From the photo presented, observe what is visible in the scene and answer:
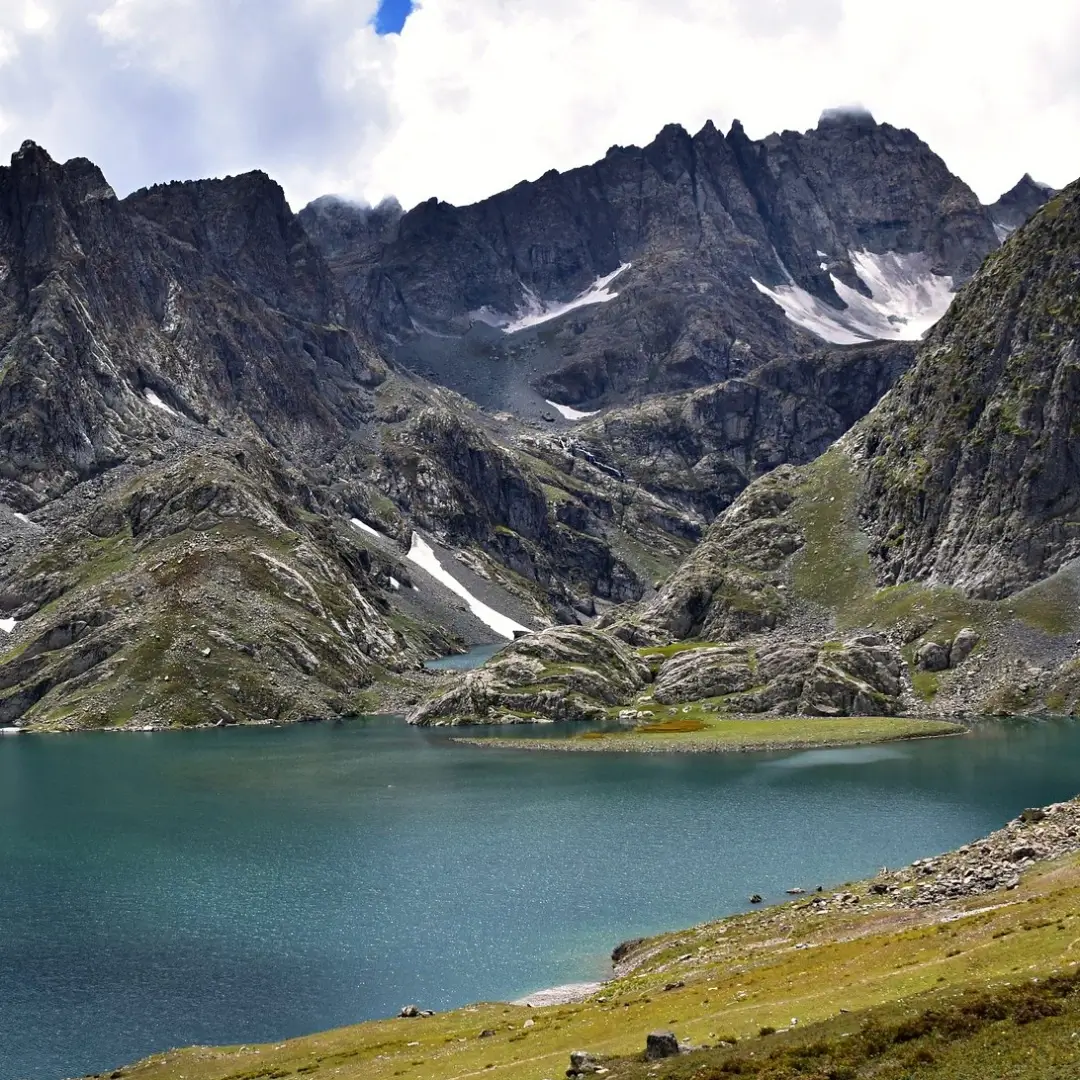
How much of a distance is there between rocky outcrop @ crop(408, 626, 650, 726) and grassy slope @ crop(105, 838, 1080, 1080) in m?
125

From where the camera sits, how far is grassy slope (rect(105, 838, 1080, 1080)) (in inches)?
1083

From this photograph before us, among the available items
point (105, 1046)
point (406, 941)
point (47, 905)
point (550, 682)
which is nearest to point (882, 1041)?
point (105, 1046)

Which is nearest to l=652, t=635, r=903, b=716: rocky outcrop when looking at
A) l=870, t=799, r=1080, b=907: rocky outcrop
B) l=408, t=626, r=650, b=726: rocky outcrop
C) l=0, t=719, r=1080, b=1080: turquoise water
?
l=408, t=626, r=650, b=726: rocky outcrop

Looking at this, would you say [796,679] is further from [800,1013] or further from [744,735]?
[800,1013]

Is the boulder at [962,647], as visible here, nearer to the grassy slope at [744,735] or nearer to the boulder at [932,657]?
the boulder at [932,657]

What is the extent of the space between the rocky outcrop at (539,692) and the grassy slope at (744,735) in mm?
16919

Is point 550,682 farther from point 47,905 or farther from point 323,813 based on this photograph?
point 47,905

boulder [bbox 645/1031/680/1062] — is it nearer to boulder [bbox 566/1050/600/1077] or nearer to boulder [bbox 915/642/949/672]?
boulder [bbox 566/1050/600/1077]

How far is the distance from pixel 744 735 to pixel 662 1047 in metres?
131

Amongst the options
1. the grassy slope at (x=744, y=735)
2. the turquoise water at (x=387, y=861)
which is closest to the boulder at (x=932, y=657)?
the grassy slope at (x=744, y=735)

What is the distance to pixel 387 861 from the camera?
3597 inches

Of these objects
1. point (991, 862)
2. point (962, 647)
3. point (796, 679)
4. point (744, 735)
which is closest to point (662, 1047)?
point (991, 862)

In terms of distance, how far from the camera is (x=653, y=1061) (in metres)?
31.7

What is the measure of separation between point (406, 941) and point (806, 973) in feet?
106
